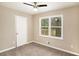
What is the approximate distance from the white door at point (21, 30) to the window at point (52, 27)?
1.12m

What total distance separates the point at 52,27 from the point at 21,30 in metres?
2.01

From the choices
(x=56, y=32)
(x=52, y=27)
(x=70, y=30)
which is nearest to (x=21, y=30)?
(x=52, y=27)

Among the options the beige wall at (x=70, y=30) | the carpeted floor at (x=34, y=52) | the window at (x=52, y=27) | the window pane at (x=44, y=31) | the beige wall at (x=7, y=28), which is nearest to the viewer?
the beige wall at (x=70, y=30)

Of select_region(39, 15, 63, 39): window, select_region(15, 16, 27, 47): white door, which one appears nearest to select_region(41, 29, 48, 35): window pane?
select_region(39, 15, 63, 39): window

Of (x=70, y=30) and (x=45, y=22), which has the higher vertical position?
(x=45, y=22)

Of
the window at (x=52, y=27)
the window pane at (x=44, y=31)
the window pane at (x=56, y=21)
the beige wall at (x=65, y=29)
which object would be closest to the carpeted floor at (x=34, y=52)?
the beige wall at (x=65, y=29)

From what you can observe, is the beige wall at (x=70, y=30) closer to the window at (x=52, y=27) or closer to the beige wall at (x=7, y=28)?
the window at (x=52, y=27)

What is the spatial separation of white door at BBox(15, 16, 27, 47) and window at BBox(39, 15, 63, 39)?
112 centimetres

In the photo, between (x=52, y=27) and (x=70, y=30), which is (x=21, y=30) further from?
(x=70, y=30)

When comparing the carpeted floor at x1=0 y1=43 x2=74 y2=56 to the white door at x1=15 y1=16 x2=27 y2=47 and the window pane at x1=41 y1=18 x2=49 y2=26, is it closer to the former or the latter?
the white door at x1=15 y1=16 x2=27 y2=47

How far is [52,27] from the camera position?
170 inches

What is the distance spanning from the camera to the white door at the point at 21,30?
4432 mm

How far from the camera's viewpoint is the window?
3900mm

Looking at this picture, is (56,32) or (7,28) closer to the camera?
(7,28)
